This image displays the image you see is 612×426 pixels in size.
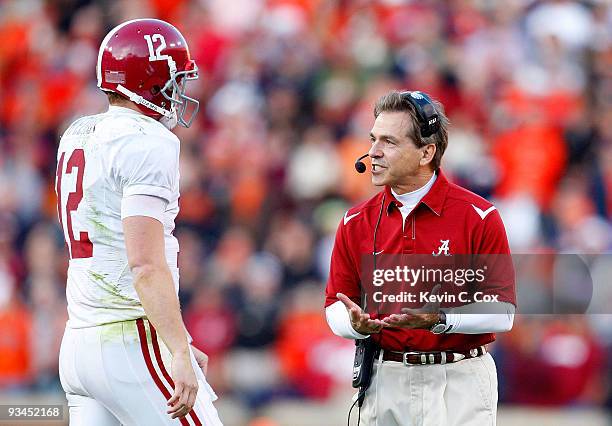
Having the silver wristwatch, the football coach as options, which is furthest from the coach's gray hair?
the silver wristwatch

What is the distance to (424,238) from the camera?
4.55 m

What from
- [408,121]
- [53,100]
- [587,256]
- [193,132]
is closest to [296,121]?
[193,132]

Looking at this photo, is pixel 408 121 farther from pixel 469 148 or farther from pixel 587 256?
pixel 469 148

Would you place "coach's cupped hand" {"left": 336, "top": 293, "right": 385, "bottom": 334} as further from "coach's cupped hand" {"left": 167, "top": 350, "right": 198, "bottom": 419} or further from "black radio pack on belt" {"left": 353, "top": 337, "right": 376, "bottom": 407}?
"coach's cupped hand" {"left": 167, "top": 350, "right": 198, "bottom": 419}

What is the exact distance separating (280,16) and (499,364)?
16.8 feet

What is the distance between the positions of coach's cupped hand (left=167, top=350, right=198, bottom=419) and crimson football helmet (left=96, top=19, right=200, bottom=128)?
0.94 meters

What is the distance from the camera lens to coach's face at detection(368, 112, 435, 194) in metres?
4.60

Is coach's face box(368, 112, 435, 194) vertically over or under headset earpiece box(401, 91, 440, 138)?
under

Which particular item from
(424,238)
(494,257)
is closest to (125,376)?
(424,238)

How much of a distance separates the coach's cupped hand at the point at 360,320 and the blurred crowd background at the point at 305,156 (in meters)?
4.35

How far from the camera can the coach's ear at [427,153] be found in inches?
182

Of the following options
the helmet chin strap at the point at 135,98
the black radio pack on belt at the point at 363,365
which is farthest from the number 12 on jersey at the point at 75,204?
the black radio pack on belt at the point at 363,365

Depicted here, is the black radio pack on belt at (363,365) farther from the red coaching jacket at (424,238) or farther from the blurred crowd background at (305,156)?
the blurred crowd background at (305,156)

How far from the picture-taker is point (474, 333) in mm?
4430
